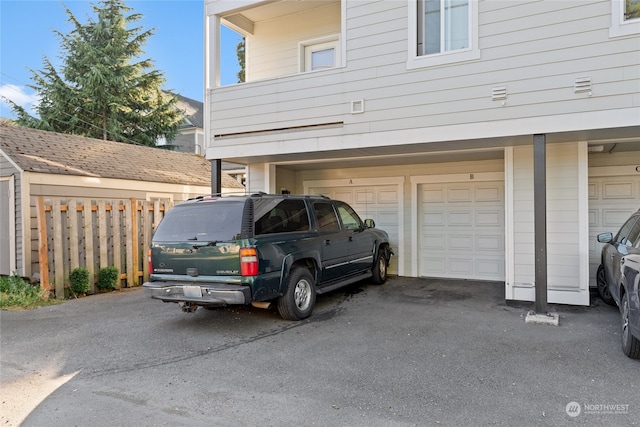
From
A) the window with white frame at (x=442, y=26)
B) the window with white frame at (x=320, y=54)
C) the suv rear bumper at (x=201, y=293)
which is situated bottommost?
the suv rear bumper at (x=201, y=293)

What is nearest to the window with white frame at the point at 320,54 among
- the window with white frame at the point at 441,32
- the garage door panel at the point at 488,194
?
the window with white frame at the point at 441,32

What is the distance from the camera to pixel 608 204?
26.1 feet

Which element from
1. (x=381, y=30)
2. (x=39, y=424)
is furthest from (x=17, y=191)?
(x=381, y=30)

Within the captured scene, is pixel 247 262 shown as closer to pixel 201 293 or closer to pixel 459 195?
pixel 201 293

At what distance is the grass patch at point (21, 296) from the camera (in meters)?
7.25

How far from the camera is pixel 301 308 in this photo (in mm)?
6227

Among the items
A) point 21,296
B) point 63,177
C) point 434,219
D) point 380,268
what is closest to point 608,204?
point 434,219

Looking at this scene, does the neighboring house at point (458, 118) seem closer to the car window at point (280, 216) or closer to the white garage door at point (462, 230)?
the white garage door at point (462, 230)

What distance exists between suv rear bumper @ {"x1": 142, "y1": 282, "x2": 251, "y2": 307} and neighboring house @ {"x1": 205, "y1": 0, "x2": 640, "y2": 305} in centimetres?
337

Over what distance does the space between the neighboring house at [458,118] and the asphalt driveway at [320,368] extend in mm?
2073

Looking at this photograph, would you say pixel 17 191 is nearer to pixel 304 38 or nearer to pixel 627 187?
pixel 304 38

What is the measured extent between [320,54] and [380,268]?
5.23 metres

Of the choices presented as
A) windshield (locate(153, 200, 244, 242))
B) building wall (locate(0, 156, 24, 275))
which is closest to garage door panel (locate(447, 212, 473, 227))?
windshield (locate(153, 200, 244, 242))

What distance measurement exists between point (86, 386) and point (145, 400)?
2.52 feet
